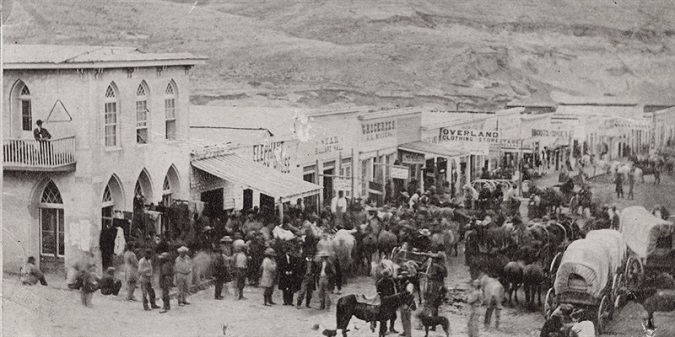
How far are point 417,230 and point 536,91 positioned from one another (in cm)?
215

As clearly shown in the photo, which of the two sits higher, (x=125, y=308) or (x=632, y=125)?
(x=632, y=125)

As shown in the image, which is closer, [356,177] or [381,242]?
[381,242]

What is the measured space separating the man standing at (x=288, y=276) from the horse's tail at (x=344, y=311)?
76 centimetres

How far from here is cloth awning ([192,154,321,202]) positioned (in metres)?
11.8

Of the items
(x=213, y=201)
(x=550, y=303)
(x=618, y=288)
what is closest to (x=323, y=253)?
(x=213, y=201)

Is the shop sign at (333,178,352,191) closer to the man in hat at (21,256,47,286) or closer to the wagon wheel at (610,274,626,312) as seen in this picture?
the wagon wheel at (610,274,626,312)

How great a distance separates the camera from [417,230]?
11.4 meters

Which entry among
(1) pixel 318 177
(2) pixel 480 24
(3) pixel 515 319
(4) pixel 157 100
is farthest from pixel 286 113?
(3) pixel 515 319

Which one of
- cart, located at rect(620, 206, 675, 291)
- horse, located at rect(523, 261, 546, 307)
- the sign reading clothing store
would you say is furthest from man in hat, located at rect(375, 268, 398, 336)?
cart, located at rect(620, 206, 675, 291)

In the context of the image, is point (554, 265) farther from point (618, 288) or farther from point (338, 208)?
point (338, 208)

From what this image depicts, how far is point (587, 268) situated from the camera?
32.6 ft

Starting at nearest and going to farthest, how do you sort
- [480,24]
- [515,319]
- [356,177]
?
[515,319] → [480,24] → [356,177]

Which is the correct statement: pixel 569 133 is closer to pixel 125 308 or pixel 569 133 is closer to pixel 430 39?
pixel 430 39

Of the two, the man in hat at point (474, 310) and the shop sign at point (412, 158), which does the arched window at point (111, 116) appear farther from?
the man in hat at point (474, 310)
